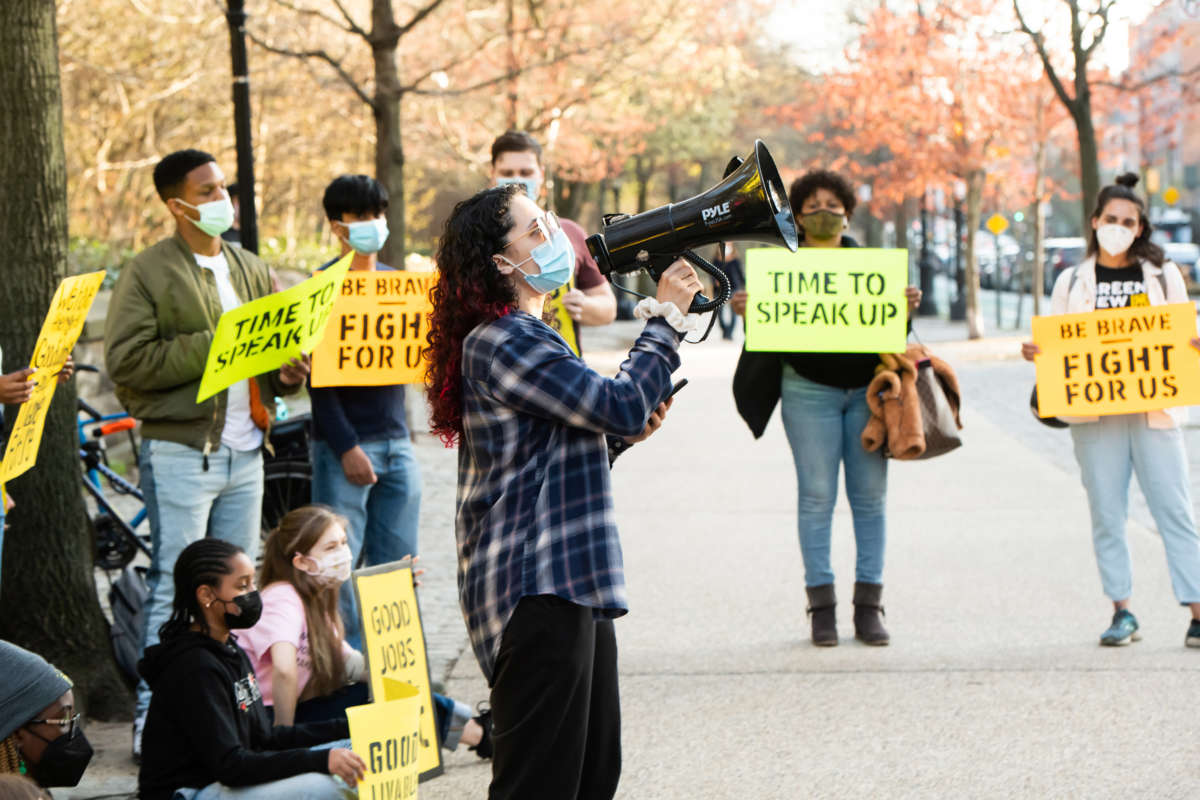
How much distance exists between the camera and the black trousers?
3223 millimetres

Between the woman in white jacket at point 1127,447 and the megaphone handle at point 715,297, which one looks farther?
the woman in white jacket at point 1127,447

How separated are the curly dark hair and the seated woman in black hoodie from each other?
1063 millimetres

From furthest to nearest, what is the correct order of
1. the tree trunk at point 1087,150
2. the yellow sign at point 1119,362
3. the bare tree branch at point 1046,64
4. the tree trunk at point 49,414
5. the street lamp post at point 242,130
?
the bare tree branch at point 1046,64 < the tree trunk at point 1087,150 < the street lamp post at point 242,130 < the yellow sign at point 1119,362 < the tree trunk at point 49,414

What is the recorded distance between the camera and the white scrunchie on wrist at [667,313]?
3275 mm

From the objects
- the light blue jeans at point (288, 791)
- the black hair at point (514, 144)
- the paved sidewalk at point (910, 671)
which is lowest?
the paved sidewalk at point (910, 671)

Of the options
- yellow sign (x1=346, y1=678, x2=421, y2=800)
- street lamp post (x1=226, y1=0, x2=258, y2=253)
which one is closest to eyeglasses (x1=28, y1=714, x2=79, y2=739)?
yellow sign (x1=346, y1=678, x2=421, y2=800)

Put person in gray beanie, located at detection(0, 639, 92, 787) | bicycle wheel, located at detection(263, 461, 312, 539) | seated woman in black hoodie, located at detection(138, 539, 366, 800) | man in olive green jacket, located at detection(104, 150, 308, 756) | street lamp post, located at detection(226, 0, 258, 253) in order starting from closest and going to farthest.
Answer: person in gray beanie, located at detection(0, 639, 92, 787) < seated woman in black hoodie, located at detection(138, 539, 366, 800) < man in olive green jacket, located at detection(104, 150, 308, 756) < bicycle wheel, located at detection(263, 461, 312, 539) < street lamp post, located at detection(226, 0, 258, 253)

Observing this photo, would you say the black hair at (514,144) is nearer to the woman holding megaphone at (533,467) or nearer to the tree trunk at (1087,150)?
the woman holding megaphone at (533,467)

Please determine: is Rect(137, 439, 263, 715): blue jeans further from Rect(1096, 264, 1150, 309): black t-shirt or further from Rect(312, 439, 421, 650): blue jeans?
Rect(1096, 264, 1150, 309): black t-shirt

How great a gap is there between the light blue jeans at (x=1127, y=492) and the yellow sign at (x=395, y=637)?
9.98ft

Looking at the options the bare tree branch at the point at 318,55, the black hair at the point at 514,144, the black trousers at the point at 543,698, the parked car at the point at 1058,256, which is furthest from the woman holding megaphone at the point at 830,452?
the parked car at the point at 1058,256

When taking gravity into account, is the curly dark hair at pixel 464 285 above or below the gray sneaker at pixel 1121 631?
above

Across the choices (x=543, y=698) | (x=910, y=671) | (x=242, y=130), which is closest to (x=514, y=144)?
(x=910, y=671)

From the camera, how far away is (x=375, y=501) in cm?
576
